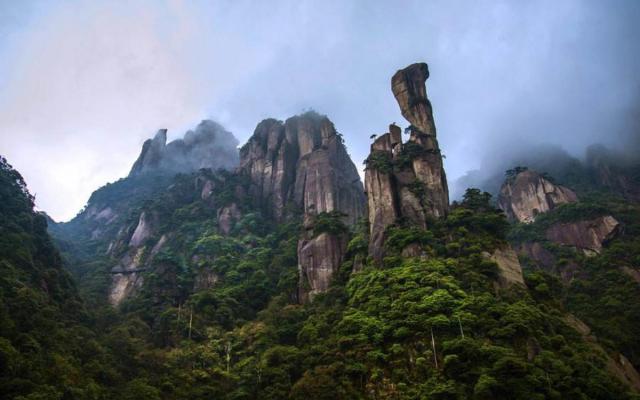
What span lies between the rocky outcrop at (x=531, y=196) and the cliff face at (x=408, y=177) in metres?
29.6

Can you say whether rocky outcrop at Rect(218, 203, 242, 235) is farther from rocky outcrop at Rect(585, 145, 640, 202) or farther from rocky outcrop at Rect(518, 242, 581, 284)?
rocky outcrop at Rect(585, 145, 640, 202)

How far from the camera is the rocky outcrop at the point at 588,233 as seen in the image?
63.5 metres

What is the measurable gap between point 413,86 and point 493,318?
3845 cm

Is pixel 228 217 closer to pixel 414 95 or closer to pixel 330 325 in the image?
pixel 414 95

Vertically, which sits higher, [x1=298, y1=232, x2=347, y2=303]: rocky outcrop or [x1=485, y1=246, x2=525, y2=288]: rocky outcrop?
[x1=298, y1=232, x2=347, y2=303]: rocky outcrop

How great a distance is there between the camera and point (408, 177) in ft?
170

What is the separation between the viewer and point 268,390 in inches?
1192

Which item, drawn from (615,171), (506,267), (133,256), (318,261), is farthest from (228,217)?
(615,171)

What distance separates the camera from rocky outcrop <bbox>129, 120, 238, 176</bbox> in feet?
373

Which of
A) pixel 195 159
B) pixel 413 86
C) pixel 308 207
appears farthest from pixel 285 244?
pixel 195 159

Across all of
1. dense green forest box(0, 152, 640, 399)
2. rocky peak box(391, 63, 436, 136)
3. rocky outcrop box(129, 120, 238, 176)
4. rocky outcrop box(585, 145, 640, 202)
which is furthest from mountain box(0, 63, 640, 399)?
rocky outcrop box(129, 120, 238, 176)

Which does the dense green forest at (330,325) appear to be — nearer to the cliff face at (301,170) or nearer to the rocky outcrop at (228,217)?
the rocky outcrop at (228,217)

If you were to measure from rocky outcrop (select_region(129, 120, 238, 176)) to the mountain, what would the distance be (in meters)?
24.0

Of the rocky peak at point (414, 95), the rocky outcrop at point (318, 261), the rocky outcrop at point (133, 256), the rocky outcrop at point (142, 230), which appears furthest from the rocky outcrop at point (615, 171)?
the rocky outcrop at point (142, 230)
